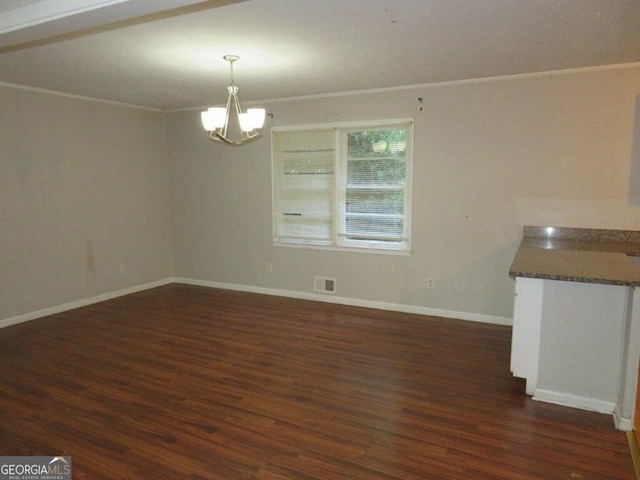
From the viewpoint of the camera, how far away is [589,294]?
263cm

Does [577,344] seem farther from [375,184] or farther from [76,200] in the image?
[76,200]

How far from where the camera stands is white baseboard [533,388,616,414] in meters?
2.65

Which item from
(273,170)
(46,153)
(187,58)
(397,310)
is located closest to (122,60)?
(187,58)

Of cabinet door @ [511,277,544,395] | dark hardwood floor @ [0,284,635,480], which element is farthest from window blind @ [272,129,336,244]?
cabinet door @ [511,277,544,395]

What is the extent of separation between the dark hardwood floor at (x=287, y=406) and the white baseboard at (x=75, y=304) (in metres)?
0.15

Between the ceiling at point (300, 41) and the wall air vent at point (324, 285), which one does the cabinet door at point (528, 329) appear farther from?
the wall air vent at point (324, 285)

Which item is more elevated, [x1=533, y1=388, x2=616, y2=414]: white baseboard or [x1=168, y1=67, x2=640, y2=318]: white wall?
[x1=168, y1=67, x2=640, y2=318]: white wall

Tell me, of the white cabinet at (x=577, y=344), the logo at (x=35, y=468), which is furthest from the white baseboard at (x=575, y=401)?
the logo at (x=35, y=468)

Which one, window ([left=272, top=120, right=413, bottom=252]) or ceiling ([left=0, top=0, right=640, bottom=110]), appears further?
window ([left=272, top=120, right=413, bottom=252])

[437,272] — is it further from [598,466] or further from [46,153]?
[46,153]

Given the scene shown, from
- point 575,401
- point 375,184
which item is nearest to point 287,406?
point 575,401

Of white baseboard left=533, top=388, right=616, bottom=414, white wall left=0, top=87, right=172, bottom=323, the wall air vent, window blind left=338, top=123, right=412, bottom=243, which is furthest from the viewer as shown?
the wall air vent

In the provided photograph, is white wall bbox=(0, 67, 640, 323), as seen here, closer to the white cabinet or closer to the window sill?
the window sill

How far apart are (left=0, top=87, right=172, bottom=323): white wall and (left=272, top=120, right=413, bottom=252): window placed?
184 centimetres
